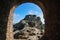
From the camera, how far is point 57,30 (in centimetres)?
533

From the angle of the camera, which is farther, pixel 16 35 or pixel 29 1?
pixel 16 35

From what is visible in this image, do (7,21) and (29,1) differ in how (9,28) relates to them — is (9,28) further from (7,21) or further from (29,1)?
(29,1)

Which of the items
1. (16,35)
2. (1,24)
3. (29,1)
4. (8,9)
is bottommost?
(16,35)

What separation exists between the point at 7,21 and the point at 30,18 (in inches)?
878

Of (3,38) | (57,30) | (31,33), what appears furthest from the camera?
(31,33)

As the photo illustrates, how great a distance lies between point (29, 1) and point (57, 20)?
3063mm

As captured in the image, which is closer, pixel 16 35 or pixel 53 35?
pixel 53 35

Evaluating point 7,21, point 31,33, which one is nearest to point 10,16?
point 7,21

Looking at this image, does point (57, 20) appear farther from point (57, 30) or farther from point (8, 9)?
point (8, 9)

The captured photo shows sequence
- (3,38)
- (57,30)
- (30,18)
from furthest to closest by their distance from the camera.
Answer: (30,18) → (3,38) → (57,30)

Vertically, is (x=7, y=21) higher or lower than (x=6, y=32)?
higher

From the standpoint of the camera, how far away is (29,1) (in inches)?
317

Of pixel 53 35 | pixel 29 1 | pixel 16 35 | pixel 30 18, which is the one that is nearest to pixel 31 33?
pixel 16 35

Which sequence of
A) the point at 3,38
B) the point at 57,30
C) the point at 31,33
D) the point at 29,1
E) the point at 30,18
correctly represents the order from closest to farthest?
the point at 57,30
the point at 3,38
the point at 29,1
the point at 31,33
the point at 30,18
